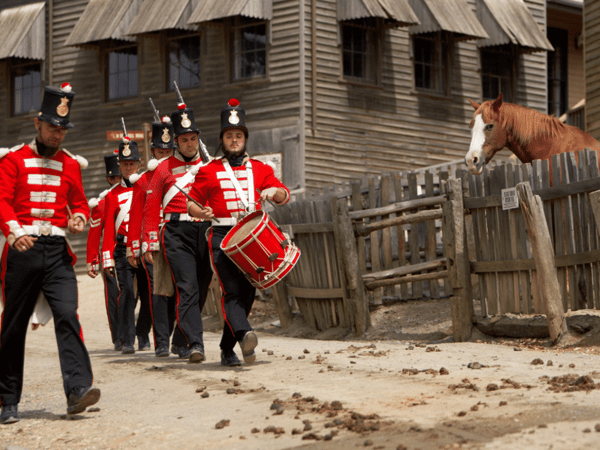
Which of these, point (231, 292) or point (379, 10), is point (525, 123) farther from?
point (379, 10)

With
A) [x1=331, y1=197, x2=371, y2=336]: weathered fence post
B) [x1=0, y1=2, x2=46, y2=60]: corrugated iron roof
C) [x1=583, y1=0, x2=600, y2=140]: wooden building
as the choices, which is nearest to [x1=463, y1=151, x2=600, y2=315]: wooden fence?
[x1=331, y1=197, x2=371, y2=336]: weathered fence post

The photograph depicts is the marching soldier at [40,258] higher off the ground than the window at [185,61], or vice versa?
the window at [185,61]

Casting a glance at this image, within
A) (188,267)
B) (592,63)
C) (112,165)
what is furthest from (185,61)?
(188,267)

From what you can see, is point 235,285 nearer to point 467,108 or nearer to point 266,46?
point 266,46

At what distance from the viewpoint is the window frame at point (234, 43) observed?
19859 mm

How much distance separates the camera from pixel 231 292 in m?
7.46

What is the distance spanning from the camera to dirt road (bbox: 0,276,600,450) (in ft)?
15.3

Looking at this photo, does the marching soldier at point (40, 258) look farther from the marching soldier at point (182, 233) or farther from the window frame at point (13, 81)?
the window frame at point (13, 81)

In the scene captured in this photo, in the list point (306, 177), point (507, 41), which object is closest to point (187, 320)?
point (306, 177)

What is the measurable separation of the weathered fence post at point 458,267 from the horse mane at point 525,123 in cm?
104

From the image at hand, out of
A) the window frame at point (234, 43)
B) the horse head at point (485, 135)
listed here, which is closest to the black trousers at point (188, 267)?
the horse head at point (485, 135)

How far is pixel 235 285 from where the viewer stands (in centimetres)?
749

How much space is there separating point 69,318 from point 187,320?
2.02 metres

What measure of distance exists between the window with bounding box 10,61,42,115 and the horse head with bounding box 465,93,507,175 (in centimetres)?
1604
